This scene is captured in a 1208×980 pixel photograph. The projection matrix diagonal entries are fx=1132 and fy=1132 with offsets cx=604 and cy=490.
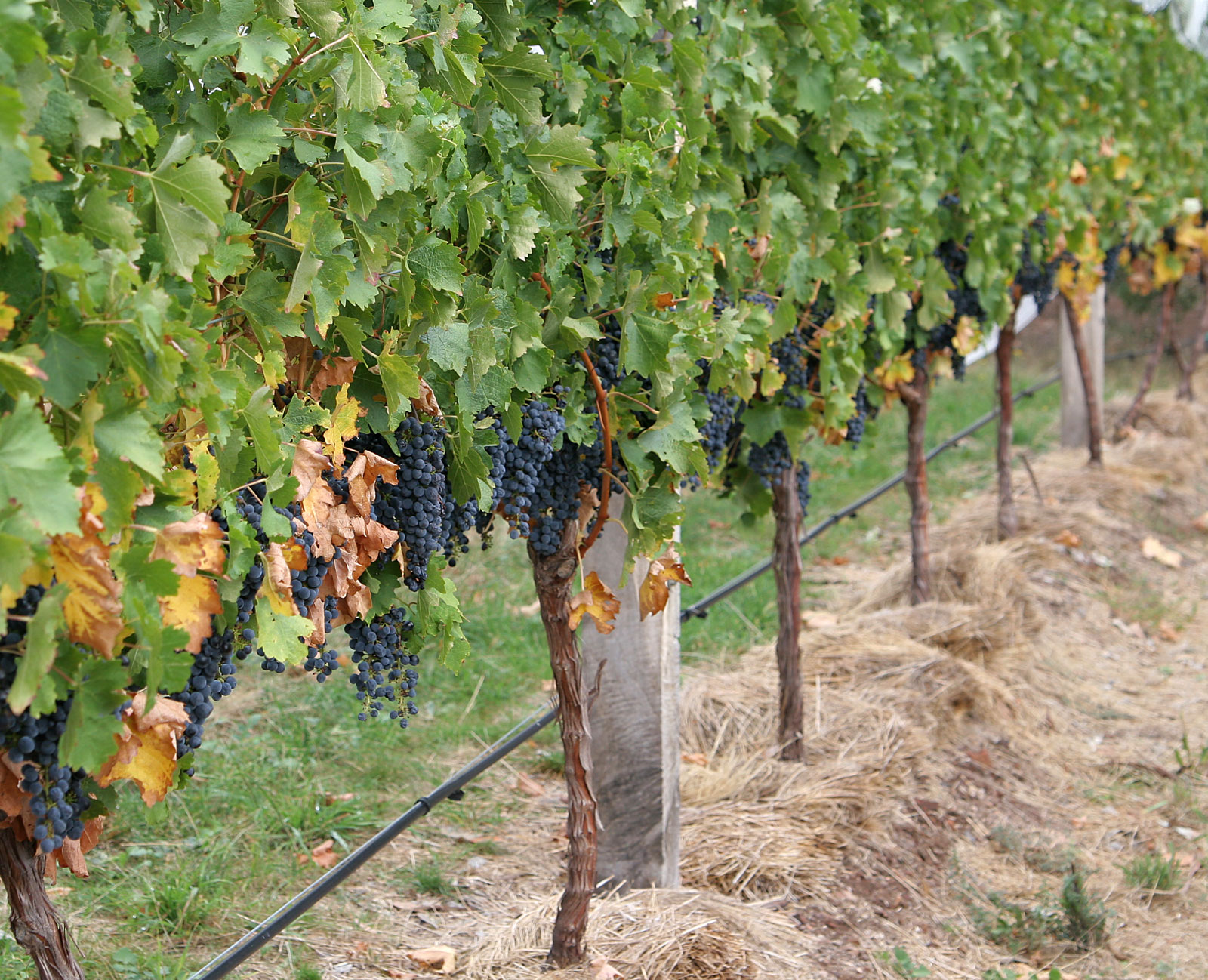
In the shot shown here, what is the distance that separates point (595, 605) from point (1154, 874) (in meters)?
2.27

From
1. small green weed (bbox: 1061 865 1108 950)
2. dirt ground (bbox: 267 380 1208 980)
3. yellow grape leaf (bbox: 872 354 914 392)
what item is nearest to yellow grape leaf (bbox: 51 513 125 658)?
dirt ground (bbox: 267 380 1208 980)

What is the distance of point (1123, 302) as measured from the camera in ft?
38.3

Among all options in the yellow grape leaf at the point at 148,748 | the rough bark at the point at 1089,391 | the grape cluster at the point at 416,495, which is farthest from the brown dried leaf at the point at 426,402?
the rough bark at the point at 1089,391

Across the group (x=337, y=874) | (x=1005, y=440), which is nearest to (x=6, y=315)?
(x=337, y=874)

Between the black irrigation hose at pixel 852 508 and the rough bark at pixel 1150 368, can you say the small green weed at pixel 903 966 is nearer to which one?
the black irrigation hose at pixel 852 508

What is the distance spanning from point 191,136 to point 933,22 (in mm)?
3753

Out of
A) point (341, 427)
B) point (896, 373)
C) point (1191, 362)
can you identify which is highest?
point (1191, 362)

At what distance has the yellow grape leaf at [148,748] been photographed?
1.42 meters

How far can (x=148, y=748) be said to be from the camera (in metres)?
1.45

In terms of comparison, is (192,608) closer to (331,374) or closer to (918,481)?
(331,374)

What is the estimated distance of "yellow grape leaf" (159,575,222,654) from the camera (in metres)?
1.37

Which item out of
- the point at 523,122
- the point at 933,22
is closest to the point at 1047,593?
the point at 933,22

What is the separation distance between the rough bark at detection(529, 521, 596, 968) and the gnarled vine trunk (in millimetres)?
4123

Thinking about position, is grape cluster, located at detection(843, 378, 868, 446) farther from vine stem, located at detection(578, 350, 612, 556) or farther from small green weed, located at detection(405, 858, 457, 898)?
small green weed, located at detection(405, 858, 457, 898)
